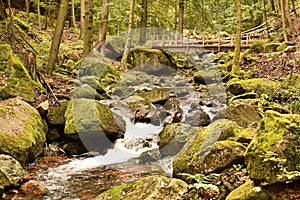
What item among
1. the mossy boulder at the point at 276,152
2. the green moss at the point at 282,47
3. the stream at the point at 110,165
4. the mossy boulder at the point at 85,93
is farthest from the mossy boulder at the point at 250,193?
the green moss at the point at 282,47

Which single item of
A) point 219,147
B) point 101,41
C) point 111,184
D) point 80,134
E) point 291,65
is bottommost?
point 111,184

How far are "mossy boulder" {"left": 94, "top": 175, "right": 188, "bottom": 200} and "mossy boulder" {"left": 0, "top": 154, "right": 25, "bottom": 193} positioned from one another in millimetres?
1972

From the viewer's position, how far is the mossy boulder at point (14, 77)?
32.0 feet

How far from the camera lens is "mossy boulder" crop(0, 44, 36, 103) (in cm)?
974

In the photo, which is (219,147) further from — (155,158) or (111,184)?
(155,158)

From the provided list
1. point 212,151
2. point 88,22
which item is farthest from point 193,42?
point 212,151

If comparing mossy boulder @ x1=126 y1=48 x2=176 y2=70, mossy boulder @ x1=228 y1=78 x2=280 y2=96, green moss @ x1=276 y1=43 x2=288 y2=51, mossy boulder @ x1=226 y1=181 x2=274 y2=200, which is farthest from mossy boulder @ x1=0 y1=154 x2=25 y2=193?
green moss @ x1=276 y1=43 x2=288 y2=51

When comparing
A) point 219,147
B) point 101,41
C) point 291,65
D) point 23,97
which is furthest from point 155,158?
point 101,41

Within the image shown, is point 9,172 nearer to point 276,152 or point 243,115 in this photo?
point 276,152

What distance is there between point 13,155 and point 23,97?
10.7 feet

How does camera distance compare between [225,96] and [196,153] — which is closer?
[196,153]

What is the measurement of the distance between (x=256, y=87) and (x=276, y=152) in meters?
8.65

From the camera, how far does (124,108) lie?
1171cm

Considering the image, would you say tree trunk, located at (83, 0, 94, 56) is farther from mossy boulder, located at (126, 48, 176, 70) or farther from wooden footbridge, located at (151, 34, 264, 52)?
wooden footbridge, located at (151, 34, 264, 52)
